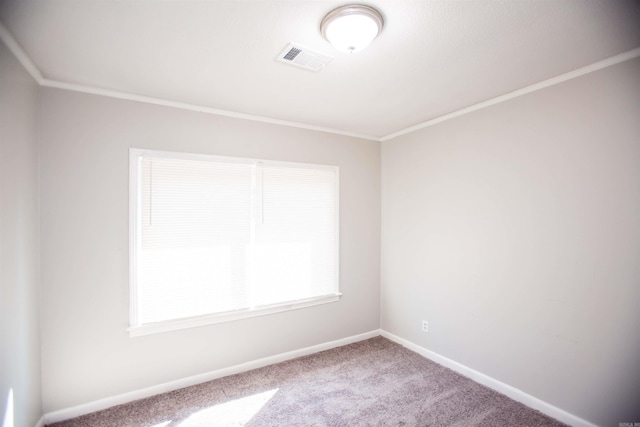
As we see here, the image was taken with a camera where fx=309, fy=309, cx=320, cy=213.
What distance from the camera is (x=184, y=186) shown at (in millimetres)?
2730

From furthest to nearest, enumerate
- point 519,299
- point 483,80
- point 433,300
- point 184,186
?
point 433,300 → point 184,186 → point 519,299 → point 483,80

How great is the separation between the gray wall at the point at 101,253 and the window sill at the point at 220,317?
6 cm

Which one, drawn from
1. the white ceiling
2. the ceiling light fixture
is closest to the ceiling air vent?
the white ceiling

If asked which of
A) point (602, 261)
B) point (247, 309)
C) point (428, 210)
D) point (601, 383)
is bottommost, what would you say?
point (601, 383)

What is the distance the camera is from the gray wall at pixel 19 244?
5.60 feet

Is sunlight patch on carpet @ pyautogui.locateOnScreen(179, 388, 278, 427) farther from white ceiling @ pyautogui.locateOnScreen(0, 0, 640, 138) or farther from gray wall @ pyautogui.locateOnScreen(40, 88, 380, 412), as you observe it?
white ceiling @ pyautogui.locateOnScreen(0, 0, 640, 138)

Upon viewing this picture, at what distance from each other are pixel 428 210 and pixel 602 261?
1.49 m

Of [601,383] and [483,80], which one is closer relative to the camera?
[601,383]

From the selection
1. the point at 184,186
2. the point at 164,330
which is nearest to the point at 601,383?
the point at 164,330

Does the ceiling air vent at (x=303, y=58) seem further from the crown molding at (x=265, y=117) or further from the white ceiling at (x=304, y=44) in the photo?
the crown molding at (x=265, y=117)

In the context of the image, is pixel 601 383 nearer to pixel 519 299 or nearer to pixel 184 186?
pixel 519 299

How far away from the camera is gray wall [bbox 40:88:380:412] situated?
7.54ft

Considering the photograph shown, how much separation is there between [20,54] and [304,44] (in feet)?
5.70

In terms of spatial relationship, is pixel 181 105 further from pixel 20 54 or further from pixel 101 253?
pixel 101 253
